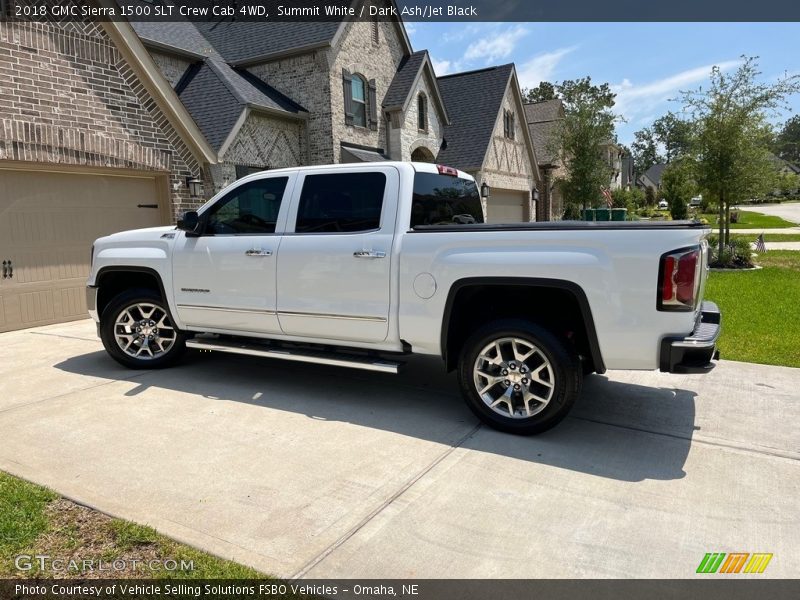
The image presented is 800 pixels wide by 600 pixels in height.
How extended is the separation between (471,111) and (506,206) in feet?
14.3

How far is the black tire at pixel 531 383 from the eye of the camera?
13.4 ft

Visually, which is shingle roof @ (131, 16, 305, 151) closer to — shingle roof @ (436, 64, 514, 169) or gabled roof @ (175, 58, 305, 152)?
gabled roof @ (175, 58, 305, 152)

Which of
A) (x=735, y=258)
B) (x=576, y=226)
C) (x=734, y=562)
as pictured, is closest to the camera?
(x=734, y=562)

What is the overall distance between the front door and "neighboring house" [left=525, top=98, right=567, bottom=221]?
2375 cm

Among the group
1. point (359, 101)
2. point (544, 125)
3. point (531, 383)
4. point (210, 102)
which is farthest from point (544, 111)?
point (531, 383)

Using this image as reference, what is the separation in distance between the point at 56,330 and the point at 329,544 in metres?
7.60

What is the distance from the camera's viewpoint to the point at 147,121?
10242 millimetres

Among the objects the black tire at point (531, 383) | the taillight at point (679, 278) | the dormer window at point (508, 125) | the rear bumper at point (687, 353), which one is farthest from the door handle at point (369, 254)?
the dormer window at point (508, 125)

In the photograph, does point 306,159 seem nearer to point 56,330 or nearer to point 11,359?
point 56,330

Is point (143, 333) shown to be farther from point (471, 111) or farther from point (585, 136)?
point (585, 136)

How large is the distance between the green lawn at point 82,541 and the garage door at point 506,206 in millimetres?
20401

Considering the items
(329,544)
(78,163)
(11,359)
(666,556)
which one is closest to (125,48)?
(78,163)

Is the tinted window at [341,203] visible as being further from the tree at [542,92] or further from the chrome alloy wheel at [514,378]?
the tree at [542,92]

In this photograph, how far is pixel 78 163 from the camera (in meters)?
8.97
